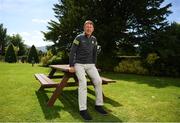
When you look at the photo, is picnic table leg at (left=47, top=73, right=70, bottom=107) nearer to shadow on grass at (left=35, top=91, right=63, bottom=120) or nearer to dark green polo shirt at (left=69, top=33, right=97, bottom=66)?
shadow on grass at (left=35, top=91, right=63, bottom=120)

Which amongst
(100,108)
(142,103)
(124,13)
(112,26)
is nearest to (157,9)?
(124,13)

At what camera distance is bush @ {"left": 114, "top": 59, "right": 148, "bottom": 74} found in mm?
19172

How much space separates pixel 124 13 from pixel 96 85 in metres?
16.9

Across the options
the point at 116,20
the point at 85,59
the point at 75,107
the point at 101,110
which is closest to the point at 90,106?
the point at 75,107

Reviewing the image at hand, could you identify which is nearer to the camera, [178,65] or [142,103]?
Answer: [142,103]

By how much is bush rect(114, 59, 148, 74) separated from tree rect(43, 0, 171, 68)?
103 centimetres

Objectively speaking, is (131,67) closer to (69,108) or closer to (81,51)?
(69,108)

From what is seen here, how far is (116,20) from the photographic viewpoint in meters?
20.5

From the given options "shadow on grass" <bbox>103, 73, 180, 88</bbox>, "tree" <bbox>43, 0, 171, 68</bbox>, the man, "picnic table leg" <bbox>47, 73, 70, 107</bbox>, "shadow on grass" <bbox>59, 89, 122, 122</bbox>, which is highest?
"tree" <bbox>43, 0, 171, 68</bbox>

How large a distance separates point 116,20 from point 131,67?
396cm

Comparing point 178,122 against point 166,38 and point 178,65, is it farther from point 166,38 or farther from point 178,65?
point 166,38

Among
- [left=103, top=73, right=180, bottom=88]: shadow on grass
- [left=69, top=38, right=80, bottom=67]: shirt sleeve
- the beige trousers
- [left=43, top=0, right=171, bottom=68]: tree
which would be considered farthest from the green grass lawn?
[left=43, top=0, right=171, bottom=68]: tree

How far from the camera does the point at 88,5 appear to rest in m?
21.6

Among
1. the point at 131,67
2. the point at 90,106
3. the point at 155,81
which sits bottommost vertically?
the point at 90,106
